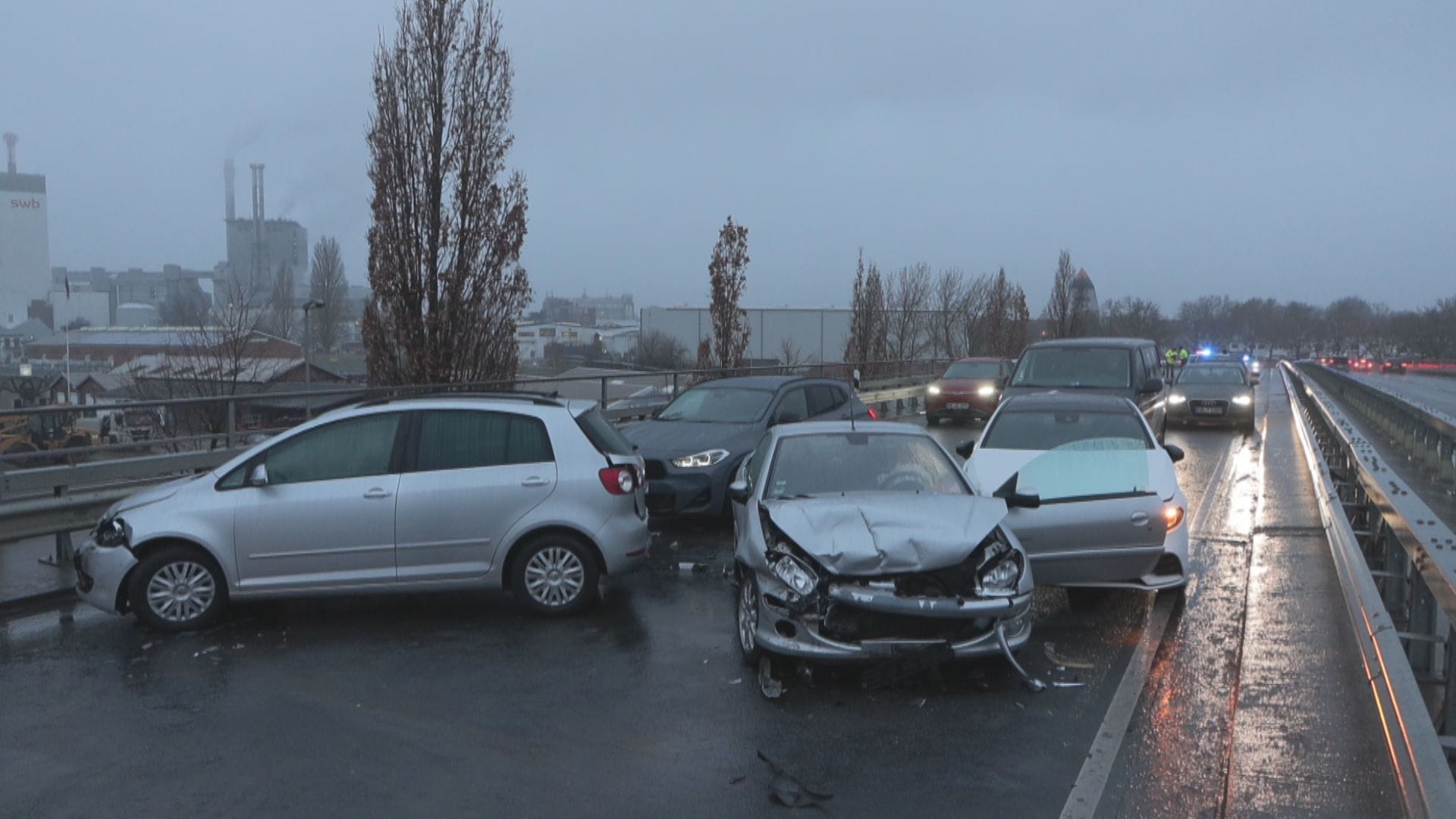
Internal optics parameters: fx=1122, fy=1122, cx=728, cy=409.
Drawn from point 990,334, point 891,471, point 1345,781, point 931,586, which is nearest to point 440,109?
point 891,471

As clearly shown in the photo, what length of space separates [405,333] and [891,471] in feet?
31.8

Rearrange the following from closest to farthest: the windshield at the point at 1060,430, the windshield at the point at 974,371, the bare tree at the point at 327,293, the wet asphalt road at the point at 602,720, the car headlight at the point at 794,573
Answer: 1. the wet asphalt road at the point at 602,720
2. the car headlight at the point at 794,573
3. the windshield at the point at 1060,430
4. the windshield at the point at 974,371
5. the bare tree at the point at 327,293

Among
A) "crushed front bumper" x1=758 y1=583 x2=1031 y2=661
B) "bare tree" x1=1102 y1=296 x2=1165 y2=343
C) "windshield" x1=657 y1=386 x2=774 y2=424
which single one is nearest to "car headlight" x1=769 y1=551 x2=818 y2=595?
"crushed front bumper" x1=758 y1=583 x2=1031 y2=661

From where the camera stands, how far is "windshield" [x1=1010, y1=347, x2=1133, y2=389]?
1614 cm

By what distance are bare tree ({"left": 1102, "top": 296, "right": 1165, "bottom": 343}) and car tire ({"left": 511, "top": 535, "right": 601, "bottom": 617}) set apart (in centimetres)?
7690

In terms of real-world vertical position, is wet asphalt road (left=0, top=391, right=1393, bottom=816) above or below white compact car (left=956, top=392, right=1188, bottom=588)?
below

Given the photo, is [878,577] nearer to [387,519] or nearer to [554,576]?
[554,576]

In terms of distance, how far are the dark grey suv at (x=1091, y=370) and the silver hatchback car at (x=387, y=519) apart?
29.7 ft

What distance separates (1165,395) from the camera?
1847cm

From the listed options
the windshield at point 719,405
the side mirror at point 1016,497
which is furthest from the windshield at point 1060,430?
the windshield at point 719,405

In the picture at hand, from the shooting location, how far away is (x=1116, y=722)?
580 cm

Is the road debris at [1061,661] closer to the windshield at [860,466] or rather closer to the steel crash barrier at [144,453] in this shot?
the windshield at [860,466]

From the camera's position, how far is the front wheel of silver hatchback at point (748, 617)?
667 cm

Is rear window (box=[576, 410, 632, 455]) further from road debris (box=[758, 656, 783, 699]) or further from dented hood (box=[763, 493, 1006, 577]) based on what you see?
road debris (box=[758, 656, 783, 699])
